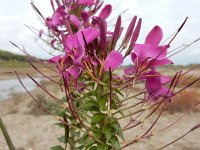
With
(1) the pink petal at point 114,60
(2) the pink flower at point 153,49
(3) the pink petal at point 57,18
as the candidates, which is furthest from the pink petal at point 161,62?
(3) the pink petal at point 57,18

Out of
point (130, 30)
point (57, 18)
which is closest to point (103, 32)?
point (130, 30)

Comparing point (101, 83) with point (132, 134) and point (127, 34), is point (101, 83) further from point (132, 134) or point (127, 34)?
point (132, 134)

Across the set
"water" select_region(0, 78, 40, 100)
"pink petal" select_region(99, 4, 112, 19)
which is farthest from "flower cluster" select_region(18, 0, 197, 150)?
"water" select_region(0, 78, 40, 100)

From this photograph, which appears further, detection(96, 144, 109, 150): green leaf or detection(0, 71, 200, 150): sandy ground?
detection(0, 71, 200, 150): sandy ground

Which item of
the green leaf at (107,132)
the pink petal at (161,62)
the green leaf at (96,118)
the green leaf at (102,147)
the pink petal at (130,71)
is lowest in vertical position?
the green leaf at (102,147)

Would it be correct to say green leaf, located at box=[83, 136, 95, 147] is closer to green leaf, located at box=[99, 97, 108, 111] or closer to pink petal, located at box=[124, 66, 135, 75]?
green leaf, located at box=[99, 97, 108, 111]

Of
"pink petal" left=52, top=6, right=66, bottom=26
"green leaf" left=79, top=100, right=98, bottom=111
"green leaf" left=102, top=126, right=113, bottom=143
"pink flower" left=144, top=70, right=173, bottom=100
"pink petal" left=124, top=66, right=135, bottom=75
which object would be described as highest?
"pink petal" left=52, top=6, right=66, bottom=26

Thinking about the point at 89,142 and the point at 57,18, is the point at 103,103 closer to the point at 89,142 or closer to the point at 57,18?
the point at 89,142

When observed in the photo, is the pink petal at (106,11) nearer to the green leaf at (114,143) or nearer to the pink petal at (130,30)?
the pink petal at (130,30)
